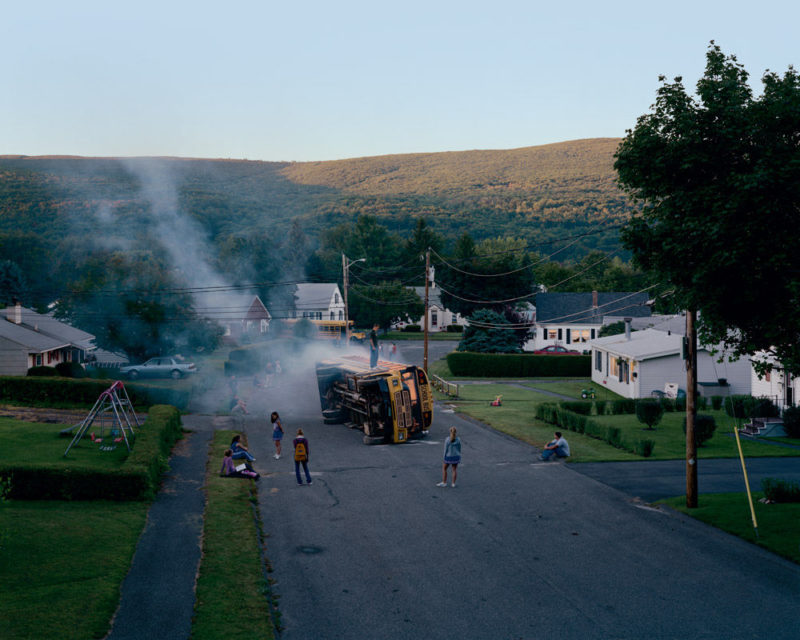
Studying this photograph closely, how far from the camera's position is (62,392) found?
36.5 m

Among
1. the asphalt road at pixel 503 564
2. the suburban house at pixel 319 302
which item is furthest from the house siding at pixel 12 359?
the suburban house at pixel 319 302

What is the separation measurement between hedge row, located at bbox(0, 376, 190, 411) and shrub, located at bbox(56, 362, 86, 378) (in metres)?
8.26

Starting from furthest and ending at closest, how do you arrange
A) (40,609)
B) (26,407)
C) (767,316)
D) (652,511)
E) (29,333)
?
(29,333) → (26,407) → (652,511) → (767,316) → (40,609)

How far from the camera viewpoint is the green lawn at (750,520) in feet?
47.8

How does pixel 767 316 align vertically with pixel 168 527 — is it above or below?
above

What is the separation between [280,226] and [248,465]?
157519 millimetres

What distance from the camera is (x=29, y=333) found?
46.3 meters

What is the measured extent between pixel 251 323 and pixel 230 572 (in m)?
62.6

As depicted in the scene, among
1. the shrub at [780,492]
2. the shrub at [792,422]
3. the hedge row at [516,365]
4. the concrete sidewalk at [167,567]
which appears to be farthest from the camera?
the hedge row at [516,365]

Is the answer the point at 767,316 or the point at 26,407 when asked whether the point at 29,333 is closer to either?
the point at 26,407

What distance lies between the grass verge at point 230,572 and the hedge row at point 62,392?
17.4m

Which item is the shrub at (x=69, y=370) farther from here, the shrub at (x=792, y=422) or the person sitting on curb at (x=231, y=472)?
the shrub at (x=792, y=422)

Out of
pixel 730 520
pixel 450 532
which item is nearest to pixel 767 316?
pixel 730 520

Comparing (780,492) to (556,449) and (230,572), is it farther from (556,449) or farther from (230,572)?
(230,572)
